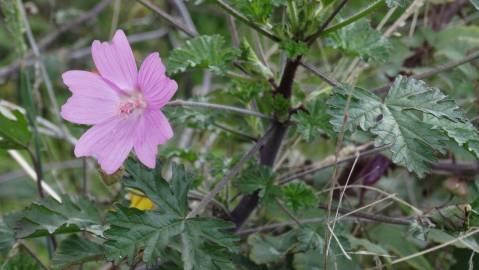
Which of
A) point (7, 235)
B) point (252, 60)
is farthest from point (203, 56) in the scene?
point (7, 235)

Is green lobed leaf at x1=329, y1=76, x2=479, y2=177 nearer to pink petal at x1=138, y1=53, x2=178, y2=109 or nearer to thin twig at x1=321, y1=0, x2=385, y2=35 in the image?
thin twig at x1=321, y1=0, x2=385, y2=35

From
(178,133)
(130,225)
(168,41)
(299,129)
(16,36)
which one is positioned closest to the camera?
(130,225)

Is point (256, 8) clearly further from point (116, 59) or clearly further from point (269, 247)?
point (269, 247)

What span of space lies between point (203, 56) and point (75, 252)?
516 mm

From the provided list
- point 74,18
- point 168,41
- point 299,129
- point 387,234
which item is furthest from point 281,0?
point 74,18

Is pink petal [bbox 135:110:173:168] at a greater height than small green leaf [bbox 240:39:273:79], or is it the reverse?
small green leaf [bbox 240:39:273:79]

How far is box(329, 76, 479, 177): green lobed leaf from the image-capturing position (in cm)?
120

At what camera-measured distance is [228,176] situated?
1373mm

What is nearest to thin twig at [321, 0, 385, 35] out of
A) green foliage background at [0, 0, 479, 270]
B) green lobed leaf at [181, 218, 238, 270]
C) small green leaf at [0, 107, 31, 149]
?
green foliage background at [0, 0, 479, 270]

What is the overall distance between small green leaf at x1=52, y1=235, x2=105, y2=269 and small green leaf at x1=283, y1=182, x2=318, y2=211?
436mm

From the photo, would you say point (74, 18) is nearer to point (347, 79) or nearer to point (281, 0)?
point (347, 79)

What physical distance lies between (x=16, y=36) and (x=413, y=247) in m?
1.29

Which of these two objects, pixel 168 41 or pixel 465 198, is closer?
pixel 465 198

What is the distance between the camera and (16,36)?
6.27ft
